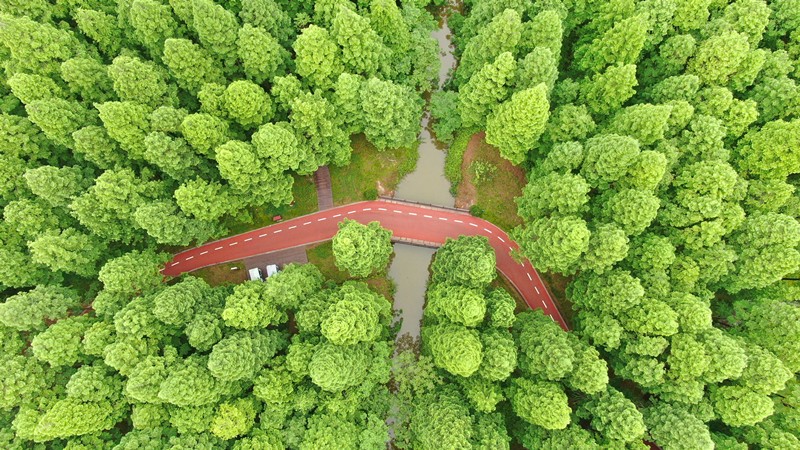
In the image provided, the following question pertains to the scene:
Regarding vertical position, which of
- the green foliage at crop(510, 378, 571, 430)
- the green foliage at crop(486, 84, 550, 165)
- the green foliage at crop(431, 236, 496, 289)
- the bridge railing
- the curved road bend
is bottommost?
the green foliage at crop(510, 378, 571, 430)

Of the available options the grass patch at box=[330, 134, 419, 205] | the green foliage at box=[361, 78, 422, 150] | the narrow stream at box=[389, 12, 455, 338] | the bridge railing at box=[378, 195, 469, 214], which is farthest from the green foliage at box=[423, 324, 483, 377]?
the green foliage at box=[361, 78, 422, 150]

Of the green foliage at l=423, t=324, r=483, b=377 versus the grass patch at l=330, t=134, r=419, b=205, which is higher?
the grass patch at l=330, t=134, r=419, b=205

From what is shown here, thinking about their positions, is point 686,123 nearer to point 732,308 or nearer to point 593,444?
point 732,308

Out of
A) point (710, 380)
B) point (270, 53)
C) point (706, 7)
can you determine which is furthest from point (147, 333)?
point (706, 7)

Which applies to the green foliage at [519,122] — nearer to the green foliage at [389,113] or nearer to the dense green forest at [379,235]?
the dense green forest at [379,235]

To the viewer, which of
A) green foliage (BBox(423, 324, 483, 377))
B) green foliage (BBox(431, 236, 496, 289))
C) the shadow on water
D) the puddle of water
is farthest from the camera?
the shadow on water

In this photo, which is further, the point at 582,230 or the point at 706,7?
the point at 706,7

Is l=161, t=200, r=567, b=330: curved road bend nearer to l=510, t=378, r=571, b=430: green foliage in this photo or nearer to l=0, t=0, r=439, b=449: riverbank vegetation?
l=0, t=0, r=439, b=449: riverbank vegetation

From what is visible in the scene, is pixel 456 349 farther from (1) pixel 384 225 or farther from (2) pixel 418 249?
(1) pixel 384 225

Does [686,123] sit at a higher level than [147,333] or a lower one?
higher
